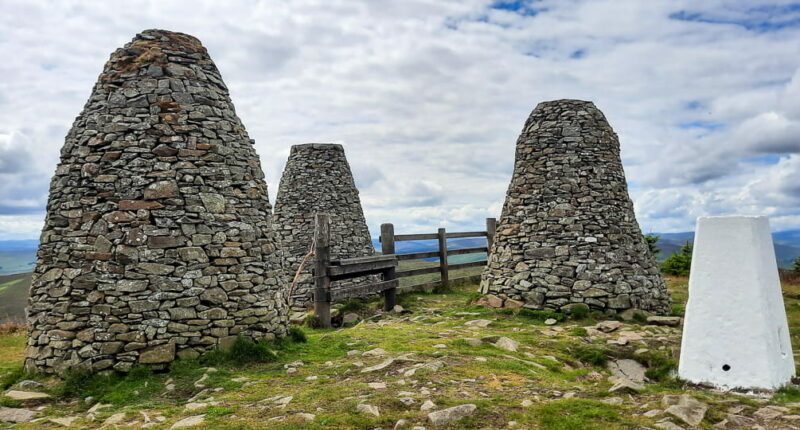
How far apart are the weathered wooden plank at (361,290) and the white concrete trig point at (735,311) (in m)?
7.59

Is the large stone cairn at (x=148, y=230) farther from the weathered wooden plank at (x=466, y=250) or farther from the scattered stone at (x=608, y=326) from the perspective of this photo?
the weathered wooden plank at (x=466, y=250)

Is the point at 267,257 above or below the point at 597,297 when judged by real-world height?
above

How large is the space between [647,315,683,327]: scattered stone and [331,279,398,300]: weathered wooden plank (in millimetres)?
6430

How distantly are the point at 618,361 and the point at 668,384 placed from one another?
1706mm

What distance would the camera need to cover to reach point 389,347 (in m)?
8.57

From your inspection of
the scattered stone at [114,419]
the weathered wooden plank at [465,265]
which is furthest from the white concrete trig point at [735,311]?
the weathered wooden plank at [465,265]

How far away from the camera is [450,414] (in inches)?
209

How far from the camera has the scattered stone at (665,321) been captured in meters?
11.1

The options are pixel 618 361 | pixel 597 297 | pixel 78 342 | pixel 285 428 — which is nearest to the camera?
pixel 285 428

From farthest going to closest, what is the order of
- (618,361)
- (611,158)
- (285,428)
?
(611,158), (618,361), (285,428)

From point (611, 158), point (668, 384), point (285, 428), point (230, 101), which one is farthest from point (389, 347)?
point (611, 158)

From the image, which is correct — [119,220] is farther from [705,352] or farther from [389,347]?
[705,352]

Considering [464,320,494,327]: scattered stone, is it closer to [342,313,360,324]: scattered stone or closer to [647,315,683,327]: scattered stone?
[342,313,360,324]: scattered stone

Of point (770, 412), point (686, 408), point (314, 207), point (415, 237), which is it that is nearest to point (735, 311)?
point (770, 412)
